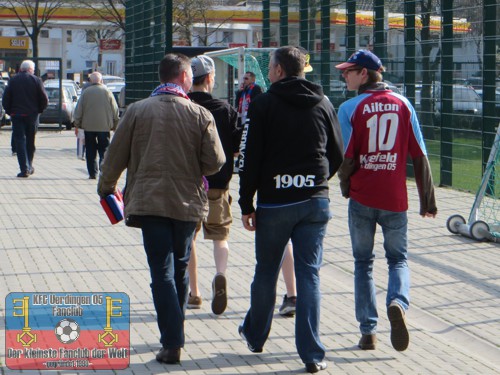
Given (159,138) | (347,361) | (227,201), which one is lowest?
(347,361)

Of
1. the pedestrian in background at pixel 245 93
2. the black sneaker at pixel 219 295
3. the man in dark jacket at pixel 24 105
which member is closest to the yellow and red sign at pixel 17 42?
the man in dark jacket at pixel 24 105

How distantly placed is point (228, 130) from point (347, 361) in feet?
6.35

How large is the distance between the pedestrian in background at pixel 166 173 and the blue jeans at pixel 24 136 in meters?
11.6

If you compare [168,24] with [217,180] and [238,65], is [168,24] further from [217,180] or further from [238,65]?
[217,180]

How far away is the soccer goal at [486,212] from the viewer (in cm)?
1111

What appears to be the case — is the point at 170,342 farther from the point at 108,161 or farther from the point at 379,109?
the point at 379,109

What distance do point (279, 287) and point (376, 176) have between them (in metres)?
2.38

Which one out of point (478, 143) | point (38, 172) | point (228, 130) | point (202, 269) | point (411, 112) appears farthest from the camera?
point (38, 172)

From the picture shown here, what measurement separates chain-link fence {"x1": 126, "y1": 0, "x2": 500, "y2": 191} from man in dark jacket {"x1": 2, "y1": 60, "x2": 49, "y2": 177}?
5.10 metres

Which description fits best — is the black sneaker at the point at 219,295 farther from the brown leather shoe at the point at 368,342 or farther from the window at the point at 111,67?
the window at the point at 111,67

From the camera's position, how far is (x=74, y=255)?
995cm

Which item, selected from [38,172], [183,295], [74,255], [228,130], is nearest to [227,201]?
[228,130]

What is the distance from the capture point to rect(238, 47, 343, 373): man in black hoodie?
6.03 meters

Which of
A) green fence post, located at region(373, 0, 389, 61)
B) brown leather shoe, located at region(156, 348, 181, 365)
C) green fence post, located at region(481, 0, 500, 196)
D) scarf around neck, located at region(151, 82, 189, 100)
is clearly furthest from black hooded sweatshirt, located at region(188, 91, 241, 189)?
green fence post, located at region(373, 0, 389, 61)
